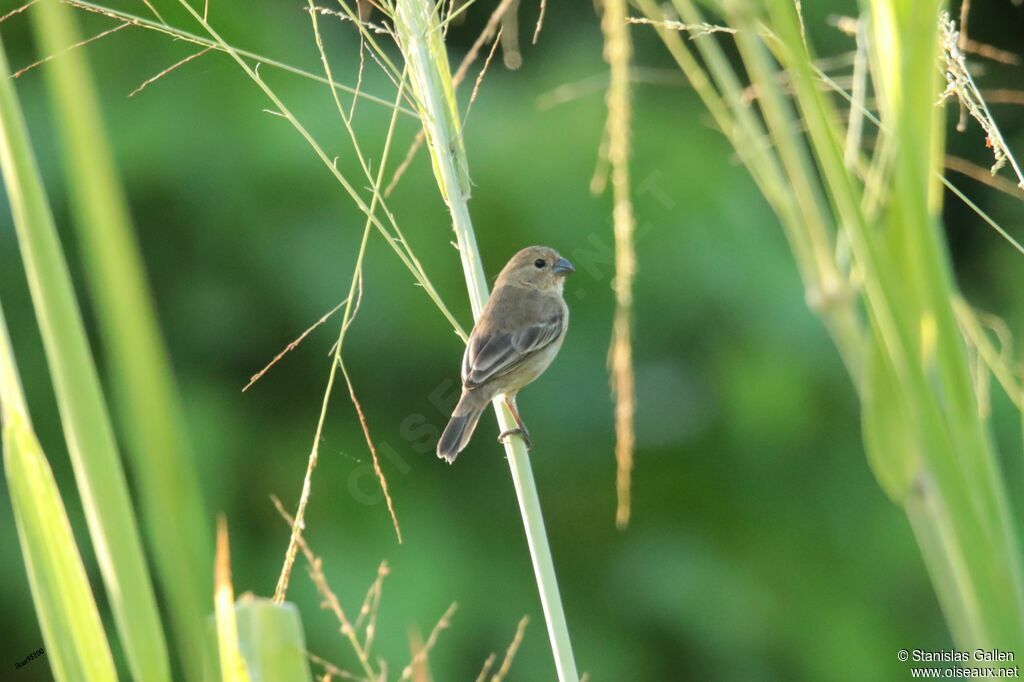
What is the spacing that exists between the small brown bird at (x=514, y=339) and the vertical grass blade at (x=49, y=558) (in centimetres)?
273

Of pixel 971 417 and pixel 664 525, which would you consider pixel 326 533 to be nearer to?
pixel 664 525

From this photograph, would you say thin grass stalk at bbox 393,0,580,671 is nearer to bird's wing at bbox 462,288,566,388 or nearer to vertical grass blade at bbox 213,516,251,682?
vertical grass blade at bbox 213,516,251,682

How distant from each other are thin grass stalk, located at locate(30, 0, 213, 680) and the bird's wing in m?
3.19

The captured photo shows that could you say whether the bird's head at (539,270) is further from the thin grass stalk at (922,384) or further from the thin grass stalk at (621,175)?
the thin grass stalk at (922,384)

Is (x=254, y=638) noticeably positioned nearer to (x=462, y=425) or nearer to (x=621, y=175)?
(x=621, y=175)

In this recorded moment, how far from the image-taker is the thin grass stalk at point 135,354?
32.6 inches

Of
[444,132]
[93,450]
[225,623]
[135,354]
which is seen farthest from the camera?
[444,132]

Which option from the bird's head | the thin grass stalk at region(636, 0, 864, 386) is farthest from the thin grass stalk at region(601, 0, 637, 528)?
the bird's head

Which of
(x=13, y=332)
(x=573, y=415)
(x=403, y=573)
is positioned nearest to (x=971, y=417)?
(x=403, y=573)

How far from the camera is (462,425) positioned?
4.45 metres

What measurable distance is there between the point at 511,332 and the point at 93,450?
13.0ft

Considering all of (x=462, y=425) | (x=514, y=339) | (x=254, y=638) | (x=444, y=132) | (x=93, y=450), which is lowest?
(x=462, y=425)

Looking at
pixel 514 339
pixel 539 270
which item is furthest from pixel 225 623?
Answer: pixel 539 270

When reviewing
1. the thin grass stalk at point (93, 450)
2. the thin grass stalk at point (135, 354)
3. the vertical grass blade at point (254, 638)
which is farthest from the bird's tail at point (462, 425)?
the thin grass stalk at point (135, 354)
